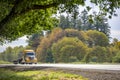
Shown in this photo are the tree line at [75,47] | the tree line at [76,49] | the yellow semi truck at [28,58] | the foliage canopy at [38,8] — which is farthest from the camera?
the tree line at [75,47]

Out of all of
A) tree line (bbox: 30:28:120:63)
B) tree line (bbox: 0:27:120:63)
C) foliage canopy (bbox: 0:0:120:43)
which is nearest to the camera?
foliage canopy (bbox: 0:0:120:43)

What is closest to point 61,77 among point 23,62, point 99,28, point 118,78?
point 118,78

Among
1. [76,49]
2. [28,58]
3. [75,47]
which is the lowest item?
[28,58]

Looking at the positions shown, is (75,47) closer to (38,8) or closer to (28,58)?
(28,58)

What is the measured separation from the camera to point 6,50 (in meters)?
162

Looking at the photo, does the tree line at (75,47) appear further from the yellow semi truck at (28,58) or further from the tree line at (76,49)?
the yellow semi truck at (28,58)

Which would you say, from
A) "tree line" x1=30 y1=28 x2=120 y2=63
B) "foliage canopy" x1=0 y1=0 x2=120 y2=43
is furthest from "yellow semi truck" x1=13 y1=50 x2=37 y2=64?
"foliage canopy" x1=0 y1=0 x2=120 y2=43

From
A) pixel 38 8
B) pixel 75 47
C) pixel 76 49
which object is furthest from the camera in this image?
pixel 76 49

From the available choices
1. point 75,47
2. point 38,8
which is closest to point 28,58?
point 75,47

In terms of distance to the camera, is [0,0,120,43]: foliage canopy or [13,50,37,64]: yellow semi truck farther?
[13,50,37,64]: yellow semi truck

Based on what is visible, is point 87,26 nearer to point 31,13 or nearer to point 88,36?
point 88,36

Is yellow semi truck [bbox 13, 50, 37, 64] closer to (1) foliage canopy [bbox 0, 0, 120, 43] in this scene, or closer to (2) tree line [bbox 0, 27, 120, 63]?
(2) tree line [bbox 0, 27, 120, 63]

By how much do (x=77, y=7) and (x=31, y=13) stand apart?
6.97 metres

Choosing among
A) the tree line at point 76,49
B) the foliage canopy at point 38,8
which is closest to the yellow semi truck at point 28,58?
the tree line at point 76,49
